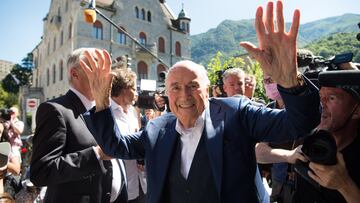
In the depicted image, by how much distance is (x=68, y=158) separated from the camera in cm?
243

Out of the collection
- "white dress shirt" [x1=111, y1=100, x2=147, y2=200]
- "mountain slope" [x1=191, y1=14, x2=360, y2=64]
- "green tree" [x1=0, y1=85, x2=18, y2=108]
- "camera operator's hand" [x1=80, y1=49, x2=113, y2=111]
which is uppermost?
"mountain slope" [x1=191, y1=14, x2=360, y2=64]

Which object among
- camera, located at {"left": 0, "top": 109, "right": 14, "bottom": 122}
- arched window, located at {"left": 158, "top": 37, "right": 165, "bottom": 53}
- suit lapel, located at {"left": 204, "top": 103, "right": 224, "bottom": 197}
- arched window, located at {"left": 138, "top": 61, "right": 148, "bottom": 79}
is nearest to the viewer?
suit lapel, located at {"left": 204, "top": 103, "right": 224, "bottom": 197}

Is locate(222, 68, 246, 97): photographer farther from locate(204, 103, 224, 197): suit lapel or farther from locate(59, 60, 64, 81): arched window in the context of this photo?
locate(59, 60, 64, 81): arched window

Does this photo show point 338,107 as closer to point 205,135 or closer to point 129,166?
point 205,135

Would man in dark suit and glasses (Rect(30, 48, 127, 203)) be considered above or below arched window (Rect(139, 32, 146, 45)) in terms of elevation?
below

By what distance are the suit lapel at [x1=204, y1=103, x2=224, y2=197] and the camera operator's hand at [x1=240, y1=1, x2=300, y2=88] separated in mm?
551

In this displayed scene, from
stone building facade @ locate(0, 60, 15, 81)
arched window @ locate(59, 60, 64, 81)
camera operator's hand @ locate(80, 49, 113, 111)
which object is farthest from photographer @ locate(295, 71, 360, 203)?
stone building facade @ locate(0, 60, 15, 81)

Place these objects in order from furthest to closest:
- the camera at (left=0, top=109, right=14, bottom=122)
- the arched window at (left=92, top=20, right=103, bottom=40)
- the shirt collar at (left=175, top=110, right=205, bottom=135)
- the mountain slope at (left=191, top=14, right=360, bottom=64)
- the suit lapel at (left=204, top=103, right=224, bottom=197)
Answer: the mountain slope at (left=191, top=14, right=360, bottom=64) → the arched window at (left=92, top=20, right=103, bottom=40) → the camera at (left=0, top=109, right=14, bottom=122) → the shirt collar at (left=175, top=110, right=205, bottom=135) → the suit lapel at (left=204, top=103, right=224, bottom=197)

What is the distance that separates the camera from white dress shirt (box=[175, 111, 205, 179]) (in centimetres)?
209

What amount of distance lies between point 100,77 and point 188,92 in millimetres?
632

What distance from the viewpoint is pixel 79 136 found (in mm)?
2584

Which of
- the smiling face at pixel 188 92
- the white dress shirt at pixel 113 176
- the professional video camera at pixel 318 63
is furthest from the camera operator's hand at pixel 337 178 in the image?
the white dress shirt at pixel 113 176

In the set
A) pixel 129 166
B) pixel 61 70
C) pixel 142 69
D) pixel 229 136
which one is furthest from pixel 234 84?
pixel 61 70

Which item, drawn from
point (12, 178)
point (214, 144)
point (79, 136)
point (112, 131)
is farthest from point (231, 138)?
point (12, 178)
